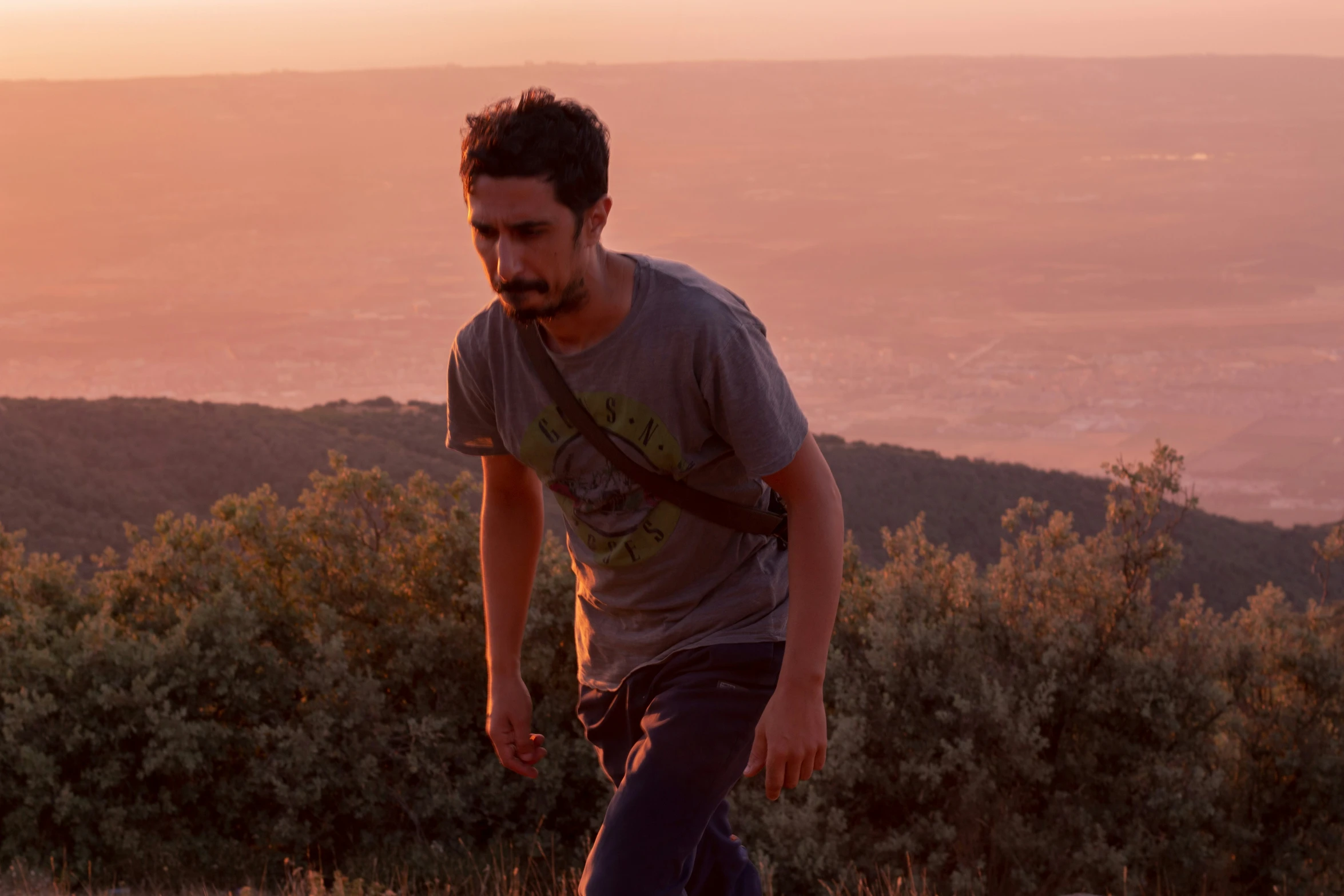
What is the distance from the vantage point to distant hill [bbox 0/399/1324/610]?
1665 inches

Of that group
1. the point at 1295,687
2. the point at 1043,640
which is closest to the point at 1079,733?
the point at 1043,640

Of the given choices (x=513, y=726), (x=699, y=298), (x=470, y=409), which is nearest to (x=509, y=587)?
(x=513, y=726)

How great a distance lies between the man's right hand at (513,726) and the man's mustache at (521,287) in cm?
108

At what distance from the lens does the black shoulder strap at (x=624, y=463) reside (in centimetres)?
233

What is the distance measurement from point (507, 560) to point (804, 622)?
3.04 ft

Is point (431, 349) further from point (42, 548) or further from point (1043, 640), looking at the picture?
point (1043, 640)

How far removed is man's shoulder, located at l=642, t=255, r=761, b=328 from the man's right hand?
1.10 meters

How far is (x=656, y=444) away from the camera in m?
2.31

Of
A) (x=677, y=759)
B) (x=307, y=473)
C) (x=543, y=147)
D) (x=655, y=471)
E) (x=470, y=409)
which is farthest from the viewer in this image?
(x=307, y=473)

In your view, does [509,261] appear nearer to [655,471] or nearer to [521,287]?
[521,287]

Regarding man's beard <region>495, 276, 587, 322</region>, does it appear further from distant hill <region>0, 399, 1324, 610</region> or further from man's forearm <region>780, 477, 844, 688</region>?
distant hill <region>0, 399, 1324, 610</region>

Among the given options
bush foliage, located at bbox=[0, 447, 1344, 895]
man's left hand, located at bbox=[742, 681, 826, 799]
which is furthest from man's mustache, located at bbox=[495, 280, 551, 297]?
bush foliage, located at bbox=[0, 447, 1344, 895]

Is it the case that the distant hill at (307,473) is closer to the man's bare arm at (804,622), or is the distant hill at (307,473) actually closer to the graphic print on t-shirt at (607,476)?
the graphic print on t-shirt at (607,476)

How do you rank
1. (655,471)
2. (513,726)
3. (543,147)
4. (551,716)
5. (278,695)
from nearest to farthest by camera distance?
(543,147)
(655,471)
(513,726)
(278,695)
(551,716)
